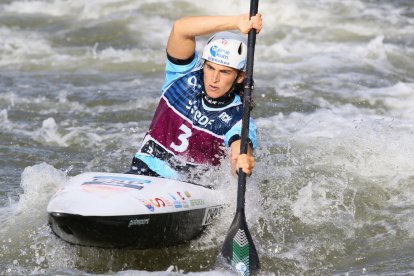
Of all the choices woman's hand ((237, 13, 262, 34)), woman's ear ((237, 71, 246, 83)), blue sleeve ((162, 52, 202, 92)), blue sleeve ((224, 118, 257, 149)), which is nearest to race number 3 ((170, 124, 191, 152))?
blue sleeve ((224, 118, 257, 149))

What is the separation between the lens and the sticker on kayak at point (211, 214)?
613 cm

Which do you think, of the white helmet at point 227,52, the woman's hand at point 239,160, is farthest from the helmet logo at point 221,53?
the woman's hand at point 239,160

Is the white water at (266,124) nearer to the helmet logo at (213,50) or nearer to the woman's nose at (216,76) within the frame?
the woman's nose at (216,76)

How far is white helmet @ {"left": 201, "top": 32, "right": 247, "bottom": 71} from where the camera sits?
610 cm

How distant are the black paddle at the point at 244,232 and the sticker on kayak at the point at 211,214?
386mm

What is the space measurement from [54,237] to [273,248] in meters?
1.58

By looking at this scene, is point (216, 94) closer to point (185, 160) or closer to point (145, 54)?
point (185, 160)

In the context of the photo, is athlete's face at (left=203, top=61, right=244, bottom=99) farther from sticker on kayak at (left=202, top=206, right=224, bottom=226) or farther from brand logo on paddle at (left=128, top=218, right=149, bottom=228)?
brand logo on paddle at (left=128, top=218, right=149, bottom=228)

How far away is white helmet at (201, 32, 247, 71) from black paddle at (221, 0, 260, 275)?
34 cm

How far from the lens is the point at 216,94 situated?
6168 mm

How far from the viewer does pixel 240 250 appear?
5668 mm

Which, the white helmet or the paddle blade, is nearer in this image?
the paddle blade

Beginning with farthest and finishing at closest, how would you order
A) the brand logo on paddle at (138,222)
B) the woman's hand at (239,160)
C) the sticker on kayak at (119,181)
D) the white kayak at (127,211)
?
the woman's hand at (239,160), the sticker on kayak at (119,181), the brand logo on paddle at (138,222), the white kayak at (127,211)

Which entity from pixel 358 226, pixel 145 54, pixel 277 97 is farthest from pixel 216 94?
pixel 145 54
